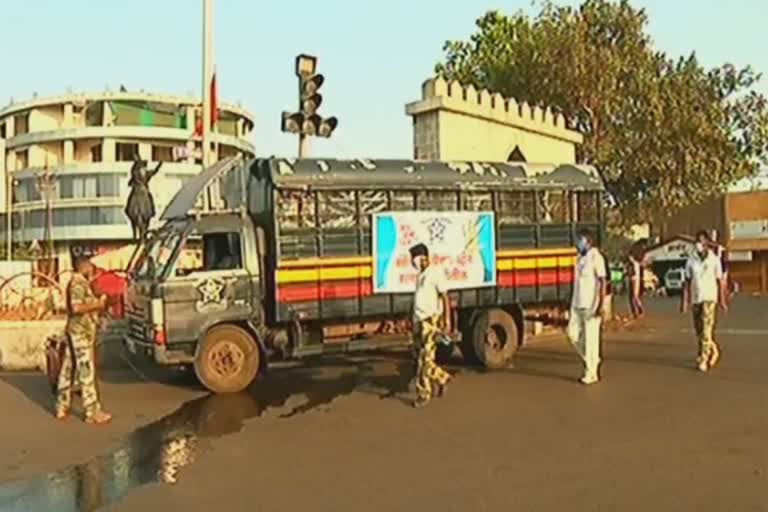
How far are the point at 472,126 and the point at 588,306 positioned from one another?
8072 millimetres

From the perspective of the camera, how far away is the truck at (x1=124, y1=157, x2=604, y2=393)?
501 inches

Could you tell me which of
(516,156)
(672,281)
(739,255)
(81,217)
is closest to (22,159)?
(81,217)

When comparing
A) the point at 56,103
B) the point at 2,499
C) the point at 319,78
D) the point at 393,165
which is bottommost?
the point at 2,499

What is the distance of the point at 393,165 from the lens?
1403 centimetres

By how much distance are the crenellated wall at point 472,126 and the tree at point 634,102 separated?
10458mm

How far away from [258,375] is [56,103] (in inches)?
2870

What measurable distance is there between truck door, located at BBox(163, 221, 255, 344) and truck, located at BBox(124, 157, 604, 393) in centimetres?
1

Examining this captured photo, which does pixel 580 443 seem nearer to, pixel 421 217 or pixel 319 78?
pixel 421 217

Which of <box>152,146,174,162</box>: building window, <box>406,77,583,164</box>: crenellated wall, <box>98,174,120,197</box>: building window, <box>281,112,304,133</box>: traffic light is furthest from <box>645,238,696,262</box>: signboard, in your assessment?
<box>152,146,174,162</box>: building window

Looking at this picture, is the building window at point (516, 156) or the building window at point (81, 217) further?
the building window at point (81, 217)

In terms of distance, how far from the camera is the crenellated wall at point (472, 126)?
18.9 meters

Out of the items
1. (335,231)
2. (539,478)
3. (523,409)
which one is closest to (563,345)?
(335,231)

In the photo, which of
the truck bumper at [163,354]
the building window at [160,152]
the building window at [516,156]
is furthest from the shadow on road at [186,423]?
the building window at [160,152]

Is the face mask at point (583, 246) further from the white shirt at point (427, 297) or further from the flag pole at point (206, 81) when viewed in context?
the flag pole at point (206, 81)
